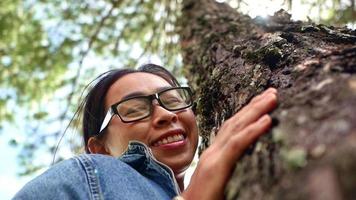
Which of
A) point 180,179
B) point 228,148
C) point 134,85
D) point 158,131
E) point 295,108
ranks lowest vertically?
point 180,179

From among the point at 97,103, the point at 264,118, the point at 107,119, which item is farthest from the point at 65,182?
the point at 97,103

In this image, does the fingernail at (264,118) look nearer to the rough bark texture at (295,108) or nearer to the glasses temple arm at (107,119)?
the rough bark texture at (295,108)

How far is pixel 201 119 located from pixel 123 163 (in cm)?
62

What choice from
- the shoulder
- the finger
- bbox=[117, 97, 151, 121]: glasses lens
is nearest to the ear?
bbox=[117, 97, 151, 121]: glasses lens

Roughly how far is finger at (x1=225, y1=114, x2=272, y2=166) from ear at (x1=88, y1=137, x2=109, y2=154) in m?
1.28

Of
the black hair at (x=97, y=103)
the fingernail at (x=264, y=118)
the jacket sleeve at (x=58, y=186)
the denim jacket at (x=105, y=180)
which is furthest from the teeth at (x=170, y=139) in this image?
the fingernail at (x=264, y=118)

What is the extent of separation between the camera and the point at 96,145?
2414mm

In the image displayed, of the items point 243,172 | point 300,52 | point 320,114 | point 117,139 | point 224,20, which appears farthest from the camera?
point 224,20

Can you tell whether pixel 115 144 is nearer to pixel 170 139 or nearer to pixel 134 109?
pixel 134 109

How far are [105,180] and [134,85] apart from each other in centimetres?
80

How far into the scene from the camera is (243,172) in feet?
3.69

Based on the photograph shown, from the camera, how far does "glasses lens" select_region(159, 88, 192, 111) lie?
7.32 feet

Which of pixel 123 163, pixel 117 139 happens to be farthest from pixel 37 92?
pixel 123 163

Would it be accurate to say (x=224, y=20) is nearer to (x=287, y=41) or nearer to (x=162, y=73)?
(x=162, y=73)
